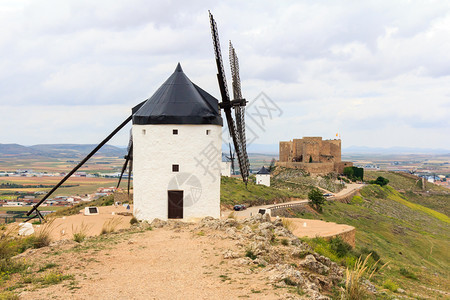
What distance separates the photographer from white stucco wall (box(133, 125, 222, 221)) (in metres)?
16.7

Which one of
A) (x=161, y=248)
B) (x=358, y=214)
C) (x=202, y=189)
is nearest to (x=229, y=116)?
(x=202, y=189)

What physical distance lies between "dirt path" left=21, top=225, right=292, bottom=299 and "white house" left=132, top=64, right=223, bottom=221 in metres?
4.48

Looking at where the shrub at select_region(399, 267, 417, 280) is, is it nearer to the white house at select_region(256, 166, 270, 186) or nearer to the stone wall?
the white house at select_region(256, 166, 270, 186)

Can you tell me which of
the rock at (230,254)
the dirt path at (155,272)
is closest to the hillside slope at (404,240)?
the rock at (230,254)

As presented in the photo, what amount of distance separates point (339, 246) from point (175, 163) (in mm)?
7199

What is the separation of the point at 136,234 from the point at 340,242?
808 cm

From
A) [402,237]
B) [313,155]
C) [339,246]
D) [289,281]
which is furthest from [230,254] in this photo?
[313,155]

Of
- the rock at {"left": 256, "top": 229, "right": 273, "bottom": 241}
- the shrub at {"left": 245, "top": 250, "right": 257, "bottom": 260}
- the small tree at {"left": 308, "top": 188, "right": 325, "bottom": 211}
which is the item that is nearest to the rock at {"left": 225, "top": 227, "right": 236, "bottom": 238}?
the rock at {"left": 256, "top": 229, "right": 273, "bottom": 241}

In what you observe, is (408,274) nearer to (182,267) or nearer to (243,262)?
(243,262)

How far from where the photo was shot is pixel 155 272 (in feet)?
29.2

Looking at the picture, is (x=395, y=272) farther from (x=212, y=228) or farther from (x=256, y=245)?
(x=256, y=245)

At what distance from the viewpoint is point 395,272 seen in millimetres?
18016

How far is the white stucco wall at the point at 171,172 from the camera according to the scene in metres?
16.7

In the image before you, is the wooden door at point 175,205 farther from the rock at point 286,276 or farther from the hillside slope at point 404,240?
the hillside slope at point 404,240
